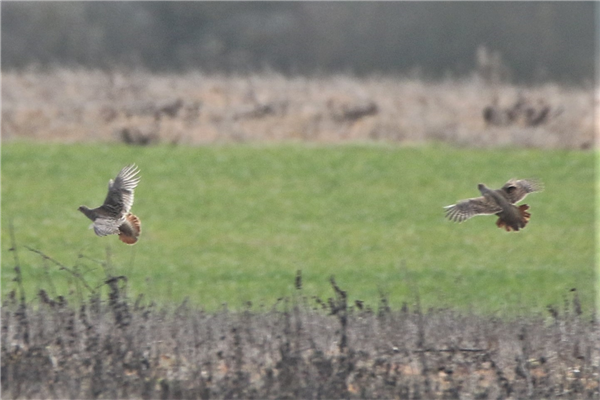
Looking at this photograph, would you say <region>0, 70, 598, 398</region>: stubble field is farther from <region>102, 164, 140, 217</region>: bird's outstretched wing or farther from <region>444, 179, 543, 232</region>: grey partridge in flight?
<region>444, 179, 543, 232</region>: grey partridge in flight

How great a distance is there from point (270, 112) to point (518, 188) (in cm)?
2241

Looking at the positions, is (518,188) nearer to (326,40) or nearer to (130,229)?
(130,229)

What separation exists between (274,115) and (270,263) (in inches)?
527

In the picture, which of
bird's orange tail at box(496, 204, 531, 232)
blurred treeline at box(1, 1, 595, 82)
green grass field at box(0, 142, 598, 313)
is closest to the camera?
bird's orange tail at box(496, 204, 531, 232)

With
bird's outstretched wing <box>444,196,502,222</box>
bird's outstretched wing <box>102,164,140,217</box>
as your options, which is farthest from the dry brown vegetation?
bird's outstretched wing <box>444,196,502,222</box>

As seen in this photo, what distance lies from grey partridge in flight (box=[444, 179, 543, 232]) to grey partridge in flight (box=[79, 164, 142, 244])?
155 centimetres

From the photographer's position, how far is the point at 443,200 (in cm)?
1977

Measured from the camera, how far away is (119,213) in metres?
4.93

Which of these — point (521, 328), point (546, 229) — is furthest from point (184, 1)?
point (521, 328)

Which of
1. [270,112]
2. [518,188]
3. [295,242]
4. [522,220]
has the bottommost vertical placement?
[522,220]

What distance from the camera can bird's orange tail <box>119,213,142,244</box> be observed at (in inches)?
181

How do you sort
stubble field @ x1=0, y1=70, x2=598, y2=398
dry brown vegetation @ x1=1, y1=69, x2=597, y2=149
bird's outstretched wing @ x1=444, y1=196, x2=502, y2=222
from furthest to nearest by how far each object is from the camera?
1. dry brown vegetation @ x1=1, y1=69, x2=597, y2=149
2. stubble field @ x1=0, y1=70, x2=598, y2=398
3. bird's outstretched wing @ x1=444, y1=196, x2=502, y2=222

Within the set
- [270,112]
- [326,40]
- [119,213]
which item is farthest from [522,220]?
[326,40]

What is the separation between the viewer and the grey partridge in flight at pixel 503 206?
4.66 metres
